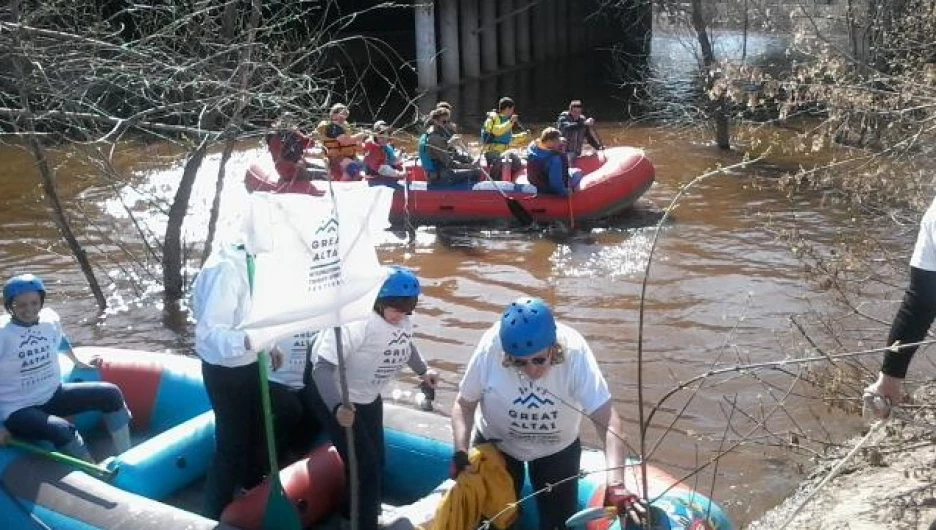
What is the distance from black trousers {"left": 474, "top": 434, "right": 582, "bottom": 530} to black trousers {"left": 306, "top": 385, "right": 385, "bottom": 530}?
2.07ft

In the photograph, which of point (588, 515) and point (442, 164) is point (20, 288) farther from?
point (442, 164)

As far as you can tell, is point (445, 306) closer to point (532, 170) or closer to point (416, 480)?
point (532, 170)

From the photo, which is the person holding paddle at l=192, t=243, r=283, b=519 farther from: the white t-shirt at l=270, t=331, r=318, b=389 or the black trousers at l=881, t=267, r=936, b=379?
the black trousers at l=881, t=267, r=936, b=379

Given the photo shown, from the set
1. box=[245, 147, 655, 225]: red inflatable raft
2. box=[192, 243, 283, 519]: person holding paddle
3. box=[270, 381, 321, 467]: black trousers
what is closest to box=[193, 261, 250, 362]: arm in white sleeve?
box=[192, 243, 283, 519]: person holding paddle

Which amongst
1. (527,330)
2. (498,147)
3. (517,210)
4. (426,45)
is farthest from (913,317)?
(426,45)

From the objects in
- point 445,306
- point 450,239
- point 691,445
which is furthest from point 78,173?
point 691,445

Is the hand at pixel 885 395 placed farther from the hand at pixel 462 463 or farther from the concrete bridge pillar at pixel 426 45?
the concrete bridge pillar at pixel 426 45

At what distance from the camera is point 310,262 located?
13.2ft

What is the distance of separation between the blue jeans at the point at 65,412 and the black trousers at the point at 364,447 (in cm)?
170

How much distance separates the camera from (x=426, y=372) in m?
5.61

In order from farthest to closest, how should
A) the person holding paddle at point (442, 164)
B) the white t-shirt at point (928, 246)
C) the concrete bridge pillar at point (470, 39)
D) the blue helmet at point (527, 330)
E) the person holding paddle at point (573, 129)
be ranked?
the concrete bridge pillar at point (470, 39), the person holding paddle at point (573, 129), the person holding paddle at point (442, 164), the blue helmet at point (527, 330), the white t-shirt at point (928, 246)

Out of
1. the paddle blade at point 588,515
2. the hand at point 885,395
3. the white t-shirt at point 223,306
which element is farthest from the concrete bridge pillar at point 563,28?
the hand at point 885,395

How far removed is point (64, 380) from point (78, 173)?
10480 mm

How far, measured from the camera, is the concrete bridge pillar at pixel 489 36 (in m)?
26.8
